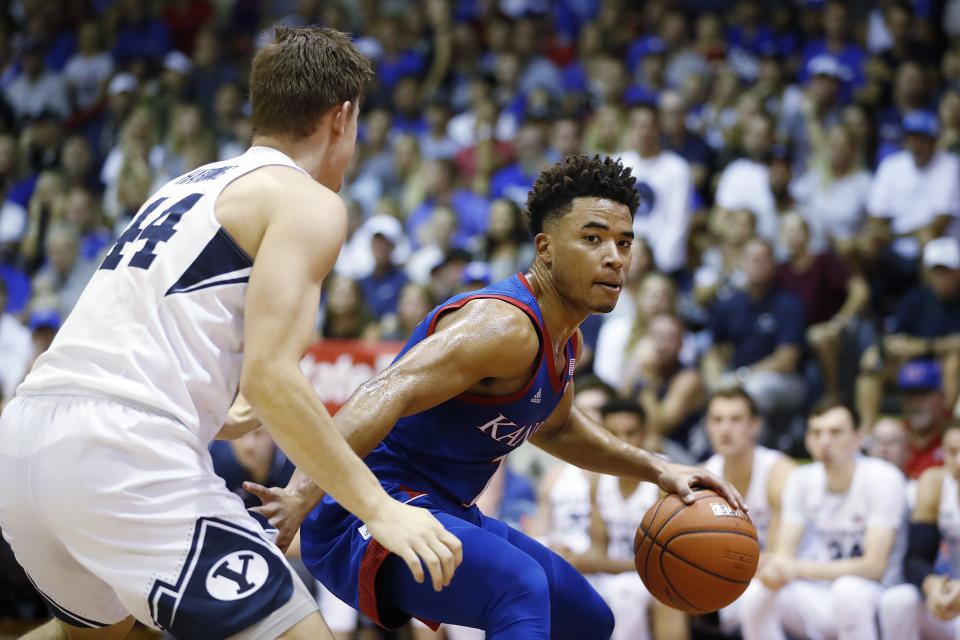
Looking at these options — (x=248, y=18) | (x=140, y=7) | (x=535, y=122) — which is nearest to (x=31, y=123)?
(x=140, y=7)

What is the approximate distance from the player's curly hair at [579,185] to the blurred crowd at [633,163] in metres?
3.48

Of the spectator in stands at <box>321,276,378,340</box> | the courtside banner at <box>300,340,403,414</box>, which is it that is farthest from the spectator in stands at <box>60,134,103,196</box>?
the courtside banner at <box>300,340,403,414</box>

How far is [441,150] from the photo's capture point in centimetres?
1100

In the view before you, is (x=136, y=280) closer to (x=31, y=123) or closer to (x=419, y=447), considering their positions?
(x=419, y=447)

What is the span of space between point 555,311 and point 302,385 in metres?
1.33

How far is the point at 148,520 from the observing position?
2516 millimetres

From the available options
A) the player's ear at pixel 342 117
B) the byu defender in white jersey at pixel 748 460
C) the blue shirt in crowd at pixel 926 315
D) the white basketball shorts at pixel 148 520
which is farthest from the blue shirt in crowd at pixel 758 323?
the white basketball shorts at pixel 148 520

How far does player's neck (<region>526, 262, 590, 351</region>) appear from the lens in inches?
142

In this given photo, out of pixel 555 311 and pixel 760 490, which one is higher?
pixel 555 311

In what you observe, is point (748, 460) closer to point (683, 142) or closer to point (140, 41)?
point (683, 142)

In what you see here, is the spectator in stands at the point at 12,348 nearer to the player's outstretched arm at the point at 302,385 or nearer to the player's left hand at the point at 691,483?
the player's left hand at the point at 691,483

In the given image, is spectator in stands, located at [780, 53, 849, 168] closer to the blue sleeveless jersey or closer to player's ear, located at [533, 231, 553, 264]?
player's ear, located at [533, 231, 553, 264]

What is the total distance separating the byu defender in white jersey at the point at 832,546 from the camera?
5.71 m

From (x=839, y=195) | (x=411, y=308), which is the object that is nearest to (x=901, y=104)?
(x=839, y=195)
